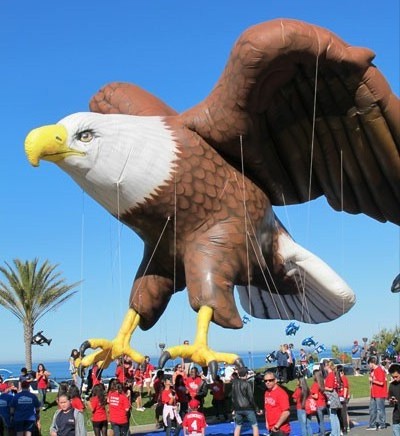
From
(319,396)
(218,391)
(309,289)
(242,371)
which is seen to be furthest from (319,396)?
(218,391)

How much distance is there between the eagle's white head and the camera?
9.45 m

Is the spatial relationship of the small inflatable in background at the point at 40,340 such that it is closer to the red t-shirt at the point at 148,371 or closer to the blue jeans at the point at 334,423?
the red t-shirt at the point at 148,371

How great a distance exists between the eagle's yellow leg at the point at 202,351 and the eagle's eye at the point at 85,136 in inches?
108

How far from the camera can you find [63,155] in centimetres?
948

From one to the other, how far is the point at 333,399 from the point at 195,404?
3.27 m

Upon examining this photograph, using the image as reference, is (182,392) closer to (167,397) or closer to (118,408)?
(167,397)

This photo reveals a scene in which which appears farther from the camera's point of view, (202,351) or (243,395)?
(243,395)

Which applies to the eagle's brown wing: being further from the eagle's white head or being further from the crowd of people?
the crowd of people

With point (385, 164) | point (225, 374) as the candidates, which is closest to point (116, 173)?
point (385, 164)

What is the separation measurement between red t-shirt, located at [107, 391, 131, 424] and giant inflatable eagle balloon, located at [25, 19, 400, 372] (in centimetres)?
64

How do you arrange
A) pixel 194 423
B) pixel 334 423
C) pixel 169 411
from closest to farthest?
pixel 194 423 → pixel 169 411 → pixel 334 423

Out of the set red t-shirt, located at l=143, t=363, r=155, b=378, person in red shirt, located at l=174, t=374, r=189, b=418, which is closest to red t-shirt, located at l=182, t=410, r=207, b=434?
person in red shirt, located at l=174, t=374, r=189, b=418

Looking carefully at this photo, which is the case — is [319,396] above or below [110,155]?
below

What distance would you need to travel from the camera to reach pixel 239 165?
10.4m
